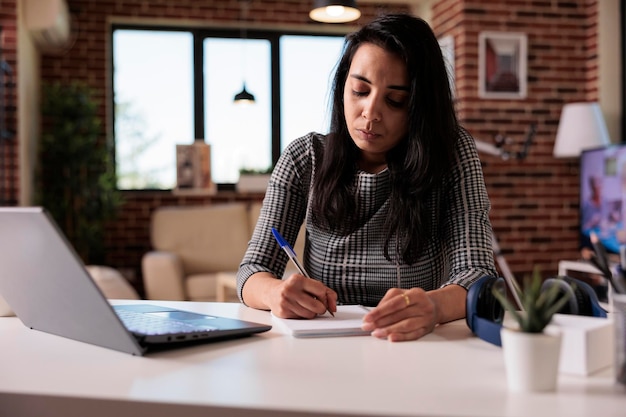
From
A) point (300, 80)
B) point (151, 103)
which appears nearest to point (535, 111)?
point (300, 80)

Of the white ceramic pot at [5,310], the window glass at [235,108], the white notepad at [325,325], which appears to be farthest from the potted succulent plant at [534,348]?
the window glass at [235,108]

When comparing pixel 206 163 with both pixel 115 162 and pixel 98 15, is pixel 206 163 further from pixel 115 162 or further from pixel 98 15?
pixel 98 15

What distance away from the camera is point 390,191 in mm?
1607

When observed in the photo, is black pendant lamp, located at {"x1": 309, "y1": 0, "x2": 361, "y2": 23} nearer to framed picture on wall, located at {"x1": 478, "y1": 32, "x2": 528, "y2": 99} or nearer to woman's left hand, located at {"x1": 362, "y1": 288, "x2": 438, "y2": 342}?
woman's left hand, located at {"x1": 362, "y1": 288, "x2": 438, "y2": 342}

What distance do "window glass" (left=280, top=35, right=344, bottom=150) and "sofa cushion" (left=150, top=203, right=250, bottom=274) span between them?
1.03 m

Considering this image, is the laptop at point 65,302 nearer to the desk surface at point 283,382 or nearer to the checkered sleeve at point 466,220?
the desk surface at point 283,382

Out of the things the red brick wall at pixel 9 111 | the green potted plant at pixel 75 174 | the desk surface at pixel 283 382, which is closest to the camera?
the desk surface at pixel 283 382

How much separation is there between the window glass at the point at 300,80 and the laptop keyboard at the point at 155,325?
5.16 meters

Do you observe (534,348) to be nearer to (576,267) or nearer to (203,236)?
(576,267)

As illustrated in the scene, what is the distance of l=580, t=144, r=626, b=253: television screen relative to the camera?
435 centimetres

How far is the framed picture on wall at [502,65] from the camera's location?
5051 mm

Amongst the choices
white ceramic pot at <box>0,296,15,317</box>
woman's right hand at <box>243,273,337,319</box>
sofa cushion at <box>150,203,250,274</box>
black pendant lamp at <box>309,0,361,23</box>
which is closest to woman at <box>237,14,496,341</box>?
woman's right hand at <box>243,273,337,319</box>

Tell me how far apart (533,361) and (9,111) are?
4571 millimetres

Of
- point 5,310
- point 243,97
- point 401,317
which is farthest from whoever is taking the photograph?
point 243,97
